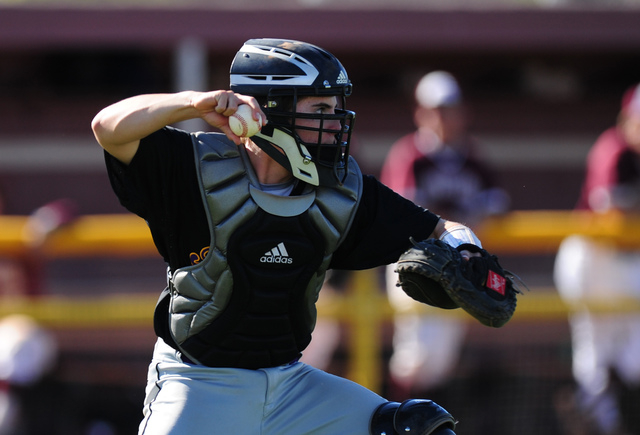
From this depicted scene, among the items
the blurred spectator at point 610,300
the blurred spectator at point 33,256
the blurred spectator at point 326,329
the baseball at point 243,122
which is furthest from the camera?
the blurred spectator at point 610,300

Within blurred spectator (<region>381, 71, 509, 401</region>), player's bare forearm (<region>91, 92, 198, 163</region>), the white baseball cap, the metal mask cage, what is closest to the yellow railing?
blurred spectator (<region>381, 71, 509, 401</region>)

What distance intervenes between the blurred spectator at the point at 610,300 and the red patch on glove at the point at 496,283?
11.3 ft

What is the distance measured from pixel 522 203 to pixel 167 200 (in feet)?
27.9

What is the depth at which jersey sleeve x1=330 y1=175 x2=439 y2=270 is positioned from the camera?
334 cm

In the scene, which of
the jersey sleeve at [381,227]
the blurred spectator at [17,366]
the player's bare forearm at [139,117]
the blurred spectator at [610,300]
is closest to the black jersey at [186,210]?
the jersey sleeve at [381,227]

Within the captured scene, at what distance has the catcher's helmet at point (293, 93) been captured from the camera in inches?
123

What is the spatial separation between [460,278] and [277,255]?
25.7 inches

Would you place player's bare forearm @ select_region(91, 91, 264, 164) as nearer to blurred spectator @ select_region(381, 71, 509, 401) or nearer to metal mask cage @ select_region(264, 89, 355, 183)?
metal mask cage @ select_region(264, 89, 355, 183)

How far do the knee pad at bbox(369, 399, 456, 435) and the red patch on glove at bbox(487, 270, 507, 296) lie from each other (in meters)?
0.50

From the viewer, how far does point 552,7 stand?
10695 millimetres

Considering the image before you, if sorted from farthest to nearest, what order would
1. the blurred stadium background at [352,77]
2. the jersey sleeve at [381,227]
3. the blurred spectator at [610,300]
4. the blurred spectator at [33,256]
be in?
the blurred stadium background at [352,77] → the blurred spectator at [610,300] → the blurred spectator at [33,256] → the jersey sleeve at [381,227]

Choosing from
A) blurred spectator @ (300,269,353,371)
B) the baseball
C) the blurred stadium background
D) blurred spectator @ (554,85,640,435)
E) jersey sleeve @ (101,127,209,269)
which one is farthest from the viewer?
the blurred stadium background

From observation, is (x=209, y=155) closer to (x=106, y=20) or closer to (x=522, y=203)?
(x=106, y=20)

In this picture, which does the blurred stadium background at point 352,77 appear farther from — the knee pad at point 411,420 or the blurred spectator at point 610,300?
the knee pad at point 411,420
